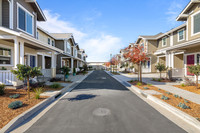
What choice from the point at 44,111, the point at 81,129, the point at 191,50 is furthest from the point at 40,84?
the point at 191,50

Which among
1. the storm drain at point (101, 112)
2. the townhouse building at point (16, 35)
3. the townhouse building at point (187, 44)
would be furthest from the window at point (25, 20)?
the townhouse building at point (187, 44)

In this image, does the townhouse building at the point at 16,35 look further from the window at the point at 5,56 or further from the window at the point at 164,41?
the window at the point at 164,41

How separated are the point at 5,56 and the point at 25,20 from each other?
3.90 m

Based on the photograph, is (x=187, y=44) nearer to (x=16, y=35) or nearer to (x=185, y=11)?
(x=185, y=11)

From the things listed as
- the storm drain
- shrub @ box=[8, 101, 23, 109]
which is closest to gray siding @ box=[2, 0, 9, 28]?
shrub @ box=[8, 101, 23, 109]

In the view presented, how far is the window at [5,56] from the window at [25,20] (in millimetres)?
2376

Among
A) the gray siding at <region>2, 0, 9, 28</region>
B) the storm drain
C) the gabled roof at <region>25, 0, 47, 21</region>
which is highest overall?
the gabled roof at <region>25, 0, 47, 21</region>

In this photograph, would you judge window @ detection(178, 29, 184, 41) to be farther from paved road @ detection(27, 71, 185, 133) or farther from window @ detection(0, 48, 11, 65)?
window @ detection(0, 48, 11, 65)

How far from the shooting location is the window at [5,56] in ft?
27.0

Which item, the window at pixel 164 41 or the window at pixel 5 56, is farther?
the window at pixel 164 41

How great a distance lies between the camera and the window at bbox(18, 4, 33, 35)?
8906 mm

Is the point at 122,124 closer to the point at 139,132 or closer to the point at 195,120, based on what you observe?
the point at 139,132

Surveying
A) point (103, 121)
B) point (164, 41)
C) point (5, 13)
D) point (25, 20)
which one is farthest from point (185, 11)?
point (5, 13)

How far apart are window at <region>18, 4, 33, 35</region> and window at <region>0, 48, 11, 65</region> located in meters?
2.38
